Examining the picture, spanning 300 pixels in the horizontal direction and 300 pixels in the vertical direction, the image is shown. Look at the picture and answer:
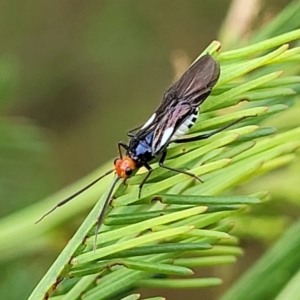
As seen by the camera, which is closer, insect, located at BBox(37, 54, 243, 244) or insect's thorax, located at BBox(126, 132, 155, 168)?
insect, located at BBox(37, 54, 243, 244)

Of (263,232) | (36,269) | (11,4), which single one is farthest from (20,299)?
(11,4)

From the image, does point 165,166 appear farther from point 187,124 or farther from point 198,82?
point 198,82

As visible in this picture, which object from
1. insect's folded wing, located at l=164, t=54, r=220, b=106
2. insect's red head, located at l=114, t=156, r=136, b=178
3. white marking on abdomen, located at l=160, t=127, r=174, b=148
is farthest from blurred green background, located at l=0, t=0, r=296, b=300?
insect's red head, located at l=114, t=156, r=136, b=178

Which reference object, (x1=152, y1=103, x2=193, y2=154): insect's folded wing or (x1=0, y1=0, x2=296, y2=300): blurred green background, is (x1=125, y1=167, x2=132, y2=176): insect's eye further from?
(x1=0, y1=0, x2=296, y2=300): blurred green background

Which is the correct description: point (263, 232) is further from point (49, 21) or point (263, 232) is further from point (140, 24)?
point (49, 21)

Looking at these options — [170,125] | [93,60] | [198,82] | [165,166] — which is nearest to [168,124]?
[170,125]
